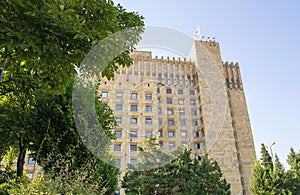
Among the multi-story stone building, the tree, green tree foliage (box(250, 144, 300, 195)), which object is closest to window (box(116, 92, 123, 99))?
the multi-story stone building

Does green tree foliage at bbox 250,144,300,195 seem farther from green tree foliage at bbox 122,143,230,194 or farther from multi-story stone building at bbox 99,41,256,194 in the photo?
multi-story stone building at bbox 99,41,256,194

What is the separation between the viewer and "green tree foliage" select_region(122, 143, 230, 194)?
47.8 ft

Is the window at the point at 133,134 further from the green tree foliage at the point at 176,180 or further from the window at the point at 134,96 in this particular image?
the green tree foliage at the point at 176,180

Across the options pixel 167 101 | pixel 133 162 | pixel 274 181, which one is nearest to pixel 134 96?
pixel 167 101

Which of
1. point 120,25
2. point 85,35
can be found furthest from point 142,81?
point 85,35

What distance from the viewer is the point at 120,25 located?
149 inches

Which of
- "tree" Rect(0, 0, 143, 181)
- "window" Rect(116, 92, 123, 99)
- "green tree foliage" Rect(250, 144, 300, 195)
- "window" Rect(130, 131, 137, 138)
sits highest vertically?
"window" Rect(116, 92, 123, 99)

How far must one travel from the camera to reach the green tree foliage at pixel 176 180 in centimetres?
1455

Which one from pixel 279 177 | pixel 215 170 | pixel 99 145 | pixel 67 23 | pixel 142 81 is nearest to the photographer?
pixel 67 23

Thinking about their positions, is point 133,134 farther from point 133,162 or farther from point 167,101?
point 133,162

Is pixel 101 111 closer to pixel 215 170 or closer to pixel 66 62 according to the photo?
pixel 66 62

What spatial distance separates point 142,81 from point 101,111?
2035 millimetres

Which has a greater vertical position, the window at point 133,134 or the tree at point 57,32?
the tree at point 57,32

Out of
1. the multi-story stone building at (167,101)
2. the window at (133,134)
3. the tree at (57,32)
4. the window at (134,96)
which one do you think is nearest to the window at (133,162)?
the multi-story stone building at (167,101)
